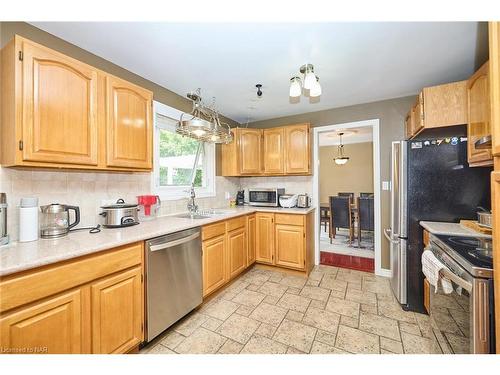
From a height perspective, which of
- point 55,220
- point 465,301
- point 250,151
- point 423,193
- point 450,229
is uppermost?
point 250,151

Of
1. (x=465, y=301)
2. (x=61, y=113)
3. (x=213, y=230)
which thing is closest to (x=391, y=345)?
(x=465, y=301)

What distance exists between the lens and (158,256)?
5.16 ft

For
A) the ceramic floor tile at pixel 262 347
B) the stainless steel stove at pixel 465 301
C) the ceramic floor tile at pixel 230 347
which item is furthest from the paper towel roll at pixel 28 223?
the stainless steel stove at pixel 465 301

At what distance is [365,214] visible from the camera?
3.88 m

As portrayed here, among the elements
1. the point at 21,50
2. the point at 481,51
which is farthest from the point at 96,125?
the point at 481,51

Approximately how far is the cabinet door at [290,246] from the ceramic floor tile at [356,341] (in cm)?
104

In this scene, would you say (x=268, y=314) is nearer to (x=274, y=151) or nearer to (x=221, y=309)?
(x=221, y=309)

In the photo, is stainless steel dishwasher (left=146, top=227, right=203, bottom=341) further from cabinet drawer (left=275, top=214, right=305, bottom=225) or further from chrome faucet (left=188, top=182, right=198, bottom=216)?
cabinet drawer (left=275, top=214, right=305, bottom=225)

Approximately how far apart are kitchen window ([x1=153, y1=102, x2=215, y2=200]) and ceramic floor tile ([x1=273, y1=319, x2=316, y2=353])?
71.1 inches

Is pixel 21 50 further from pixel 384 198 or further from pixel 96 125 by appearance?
pixel 384 198

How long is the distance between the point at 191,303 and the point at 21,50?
2132 mm

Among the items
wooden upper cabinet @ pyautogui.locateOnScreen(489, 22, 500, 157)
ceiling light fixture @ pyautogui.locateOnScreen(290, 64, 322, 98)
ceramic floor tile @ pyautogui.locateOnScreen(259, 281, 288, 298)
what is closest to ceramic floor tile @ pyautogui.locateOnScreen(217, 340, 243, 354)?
ceramic floor tile @ pyautogui.locateOnScreen(259, 281, 288, 298)

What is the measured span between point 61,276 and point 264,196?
2584 mm
